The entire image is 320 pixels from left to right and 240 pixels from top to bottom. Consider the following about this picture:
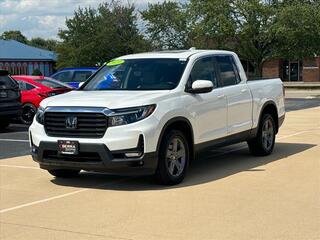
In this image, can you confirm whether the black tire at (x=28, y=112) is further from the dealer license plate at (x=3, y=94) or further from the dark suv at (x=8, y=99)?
the dealer license plate at (x=3, y=94)

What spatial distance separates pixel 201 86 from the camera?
8.42 metres

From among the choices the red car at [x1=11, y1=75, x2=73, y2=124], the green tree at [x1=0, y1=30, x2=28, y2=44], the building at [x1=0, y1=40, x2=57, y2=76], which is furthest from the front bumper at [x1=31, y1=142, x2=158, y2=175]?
the green tree at [x1=0, y1=30, x2=28, y2=44]

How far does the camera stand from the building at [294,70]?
60.2 meters

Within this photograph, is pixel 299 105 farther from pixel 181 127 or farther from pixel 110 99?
pixel 110 99

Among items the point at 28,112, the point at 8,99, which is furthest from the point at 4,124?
the point at 28,112

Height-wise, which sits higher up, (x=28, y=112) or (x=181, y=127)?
(x=181, y=127)

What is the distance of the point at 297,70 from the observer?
61.8 meters

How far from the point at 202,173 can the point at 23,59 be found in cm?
4748

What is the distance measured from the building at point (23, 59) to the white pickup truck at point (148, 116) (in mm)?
43869

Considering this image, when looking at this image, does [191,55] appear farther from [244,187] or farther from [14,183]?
[14,183]

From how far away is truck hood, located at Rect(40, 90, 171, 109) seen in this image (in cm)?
771

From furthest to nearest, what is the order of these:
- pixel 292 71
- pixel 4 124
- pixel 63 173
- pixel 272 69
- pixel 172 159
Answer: pixel 272 69 < pixel 292 71 < pixel 4 124 < pixel 63 173 < pixel 172 159

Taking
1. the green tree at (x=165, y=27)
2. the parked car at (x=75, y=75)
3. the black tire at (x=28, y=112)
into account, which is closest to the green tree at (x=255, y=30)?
the green tree at (x=165, y=27)

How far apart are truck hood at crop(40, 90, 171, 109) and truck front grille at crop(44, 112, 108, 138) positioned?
0.15 m
